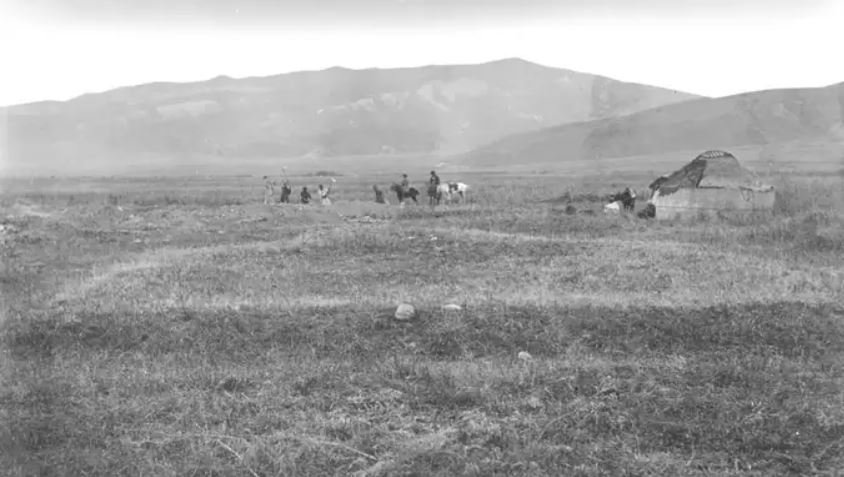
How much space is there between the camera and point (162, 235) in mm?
17531

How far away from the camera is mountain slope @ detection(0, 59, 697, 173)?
109 meters

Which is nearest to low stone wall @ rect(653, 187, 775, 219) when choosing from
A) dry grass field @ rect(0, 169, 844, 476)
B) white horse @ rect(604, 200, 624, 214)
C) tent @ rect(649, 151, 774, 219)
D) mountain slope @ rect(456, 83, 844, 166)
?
tent @ rect(649, 151, 774, 219)

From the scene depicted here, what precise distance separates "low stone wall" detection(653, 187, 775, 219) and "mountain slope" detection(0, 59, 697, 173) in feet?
288

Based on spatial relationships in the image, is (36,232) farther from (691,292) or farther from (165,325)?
(691,292)

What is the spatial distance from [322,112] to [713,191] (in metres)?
107

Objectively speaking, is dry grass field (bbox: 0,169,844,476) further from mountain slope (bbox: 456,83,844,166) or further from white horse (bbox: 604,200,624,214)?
mountain slope (bbox: 456,83,844,166)

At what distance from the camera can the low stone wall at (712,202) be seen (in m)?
20.9

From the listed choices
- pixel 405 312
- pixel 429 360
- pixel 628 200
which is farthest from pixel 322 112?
pixel 429 360

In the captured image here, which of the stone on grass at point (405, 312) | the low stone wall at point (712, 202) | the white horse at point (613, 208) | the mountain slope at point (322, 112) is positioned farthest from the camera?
the mountain slope at point (322, 112)

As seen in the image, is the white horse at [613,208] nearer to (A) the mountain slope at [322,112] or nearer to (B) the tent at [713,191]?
(B) the tent at [713,191]

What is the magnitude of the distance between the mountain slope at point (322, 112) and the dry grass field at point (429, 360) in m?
96.7

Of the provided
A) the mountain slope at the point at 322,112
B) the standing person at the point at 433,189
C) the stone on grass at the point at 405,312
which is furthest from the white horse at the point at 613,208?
the mountain slope at the point at 322,112

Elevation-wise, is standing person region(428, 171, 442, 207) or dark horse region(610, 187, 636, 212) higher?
standing person region(428, 171, 442, 207)

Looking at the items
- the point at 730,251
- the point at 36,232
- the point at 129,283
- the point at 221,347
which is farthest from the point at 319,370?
the point at 36,232
